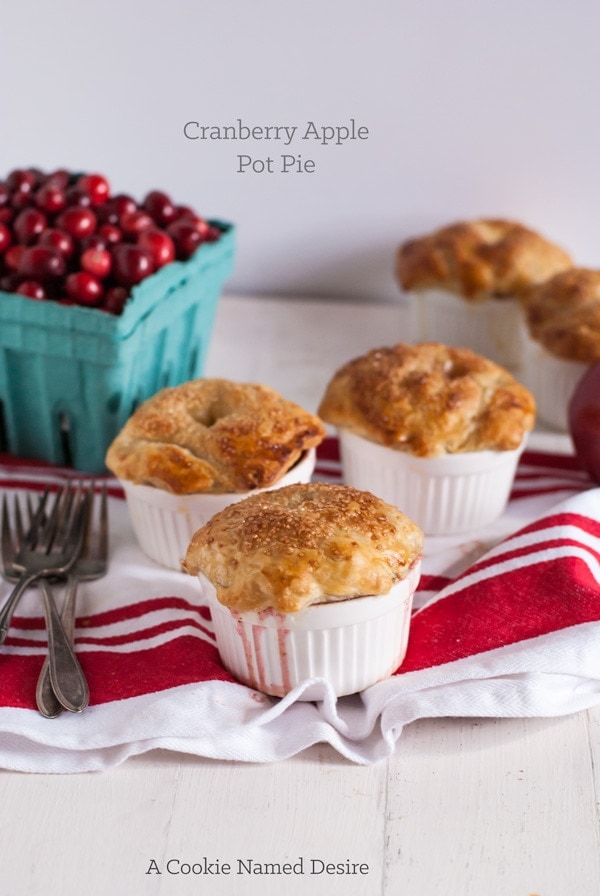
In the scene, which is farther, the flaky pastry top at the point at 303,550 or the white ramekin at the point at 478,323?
the white ramekin at the point at 478,323

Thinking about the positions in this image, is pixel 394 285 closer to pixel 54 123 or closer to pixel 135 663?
pixel 54 123

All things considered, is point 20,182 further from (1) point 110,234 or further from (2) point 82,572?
(2) point 82,572

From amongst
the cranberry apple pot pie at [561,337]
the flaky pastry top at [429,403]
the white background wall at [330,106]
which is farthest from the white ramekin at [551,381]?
the white background wall at [330,106]

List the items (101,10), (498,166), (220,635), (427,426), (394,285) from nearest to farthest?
(220,635) < (427,426) < (101,10) < (498,166) < (394,285)

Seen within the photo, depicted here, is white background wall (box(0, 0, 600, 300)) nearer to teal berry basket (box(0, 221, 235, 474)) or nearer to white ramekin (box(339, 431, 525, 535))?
teal berry basket (box(0, 221, 235, 474))

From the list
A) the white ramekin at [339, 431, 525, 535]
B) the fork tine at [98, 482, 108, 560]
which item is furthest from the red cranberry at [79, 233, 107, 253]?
the white ramekin at [339, 431, 525, 535]

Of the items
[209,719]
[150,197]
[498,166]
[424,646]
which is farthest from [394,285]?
[209,719]

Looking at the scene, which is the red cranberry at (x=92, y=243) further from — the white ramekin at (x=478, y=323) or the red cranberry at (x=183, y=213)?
the white ramekin at (x=478, y=323)
